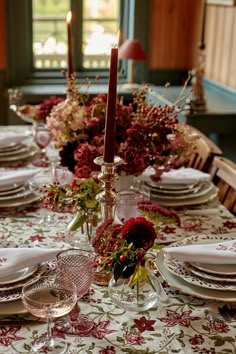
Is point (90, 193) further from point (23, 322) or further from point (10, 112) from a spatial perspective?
point (10, 112)

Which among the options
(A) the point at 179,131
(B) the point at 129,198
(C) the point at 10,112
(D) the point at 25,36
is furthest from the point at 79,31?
(B) the point at 129,198

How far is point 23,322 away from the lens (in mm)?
1106

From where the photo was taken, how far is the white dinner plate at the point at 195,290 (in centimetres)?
117

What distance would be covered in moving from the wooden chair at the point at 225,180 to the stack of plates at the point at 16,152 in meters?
0.70

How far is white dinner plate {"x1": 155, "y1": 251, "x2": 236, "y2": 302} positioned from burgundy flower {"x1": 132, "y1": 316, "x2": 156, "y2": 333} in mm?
119

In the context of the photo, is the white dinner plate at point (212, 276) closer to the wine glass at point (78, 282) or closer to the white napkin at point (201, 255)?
the white napkin at point (201, 255)

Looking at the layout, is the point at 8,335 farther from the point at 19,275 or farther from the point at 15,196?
the point at 15,196

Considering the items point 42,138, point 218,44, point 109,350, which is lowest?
point 109,350

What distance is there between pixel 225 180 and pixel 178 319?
2.86 ft

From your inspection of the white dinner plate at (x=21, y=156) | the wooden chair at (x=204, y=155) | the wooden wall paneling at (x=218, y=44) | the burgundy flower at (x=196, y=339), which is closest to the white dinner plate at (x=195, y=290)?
the burgundy flower at (x=196, y=339)

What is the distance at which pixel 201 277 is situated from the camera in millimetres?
1241

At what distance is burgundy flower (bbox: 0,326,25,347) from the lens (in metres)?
1.04

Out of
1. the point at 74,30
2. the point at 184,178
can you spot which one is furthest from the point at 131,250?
the point at 74,30

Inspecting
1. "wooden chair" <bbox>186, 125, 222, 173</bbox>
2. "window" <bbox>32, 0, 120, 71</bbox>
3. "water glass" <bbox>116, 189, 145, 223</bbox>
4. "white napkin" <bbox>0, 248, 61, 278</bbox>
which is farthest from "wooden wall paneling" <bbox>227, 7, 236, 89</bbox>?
"white napkin" <bbox>0, 248, 61, 278</bbox>
